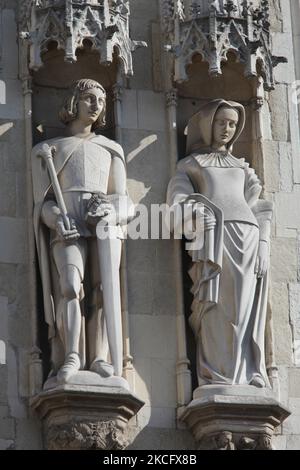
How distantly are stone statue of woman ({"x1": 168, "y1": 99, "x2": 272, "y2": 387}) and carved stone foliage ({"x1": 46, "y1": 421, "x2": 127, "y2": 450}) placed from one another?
0.78 meters

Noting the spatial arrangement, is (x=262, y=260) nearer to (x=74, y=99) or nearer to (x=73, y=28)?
(x=74, y=99)

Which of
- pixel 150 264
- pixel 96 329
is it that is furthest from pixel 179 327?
pixel 96 329

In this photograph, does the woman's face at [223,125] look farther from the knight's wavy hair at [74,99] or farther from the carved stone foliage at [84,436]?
the carved stone foliage at [84,436]

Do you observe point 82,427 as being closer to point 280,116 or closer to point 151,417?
point 151,417

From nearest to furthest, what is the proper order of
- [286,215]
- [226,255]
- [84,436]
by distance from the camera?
1. [84,436]
2. [226,255]
3. [286,215]

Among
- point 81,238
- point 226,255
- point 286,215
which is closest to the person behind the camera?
point 81,238

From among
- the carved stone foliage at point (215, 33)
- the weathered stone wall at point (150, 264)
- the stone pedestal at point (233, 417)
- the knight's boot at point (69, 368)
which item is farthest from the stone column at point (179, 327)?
the knight's boot at point (69, 368)

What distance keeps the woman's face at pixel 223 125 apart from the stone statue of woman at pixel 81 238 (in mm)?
712

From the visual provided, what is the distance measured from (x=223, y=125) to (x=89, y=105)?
97 centimetres

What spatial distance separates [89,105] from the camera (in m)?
15.4

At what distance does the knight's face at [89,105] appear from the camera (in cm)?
1541

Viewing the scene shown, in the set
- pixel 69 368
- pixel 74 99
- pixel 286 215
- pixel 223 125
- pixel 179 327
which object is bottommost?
pixel 69 368

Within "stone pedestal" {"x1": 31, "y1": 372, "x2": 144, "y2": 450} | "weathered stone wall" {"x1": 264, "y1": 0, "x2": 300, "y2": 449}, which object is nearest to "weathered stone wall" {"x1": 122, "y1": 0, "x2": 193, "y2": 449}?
"stone pedestal" {"x1": 31, "y1": 372, "x2": 144, "y2": 450}
